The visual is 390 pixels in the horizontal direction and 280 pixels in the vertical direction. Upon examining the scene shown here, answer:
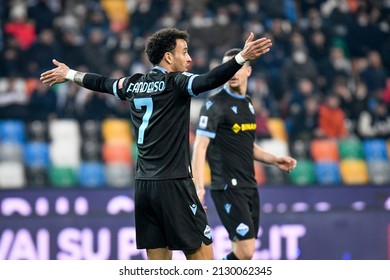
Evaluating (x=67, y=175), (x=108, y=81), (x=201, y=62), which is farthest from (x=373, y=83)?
(x=108, y=81)

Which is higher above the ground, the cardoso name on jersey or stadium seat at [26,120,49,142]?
stadium seat at [26,120,49,142]

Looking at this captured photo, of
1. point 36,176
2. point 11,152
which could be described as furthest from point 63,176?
point 11,152

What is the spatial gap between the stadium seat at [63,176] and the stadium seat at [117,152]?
47cm

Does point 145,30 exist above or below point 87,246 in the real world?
above

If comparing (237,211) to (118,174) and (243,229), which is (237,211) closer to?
(243,229)

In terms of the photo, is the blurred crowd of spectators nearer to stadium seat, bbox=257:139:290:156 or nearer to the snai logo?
stadium seat, bbox=257:139:290:156

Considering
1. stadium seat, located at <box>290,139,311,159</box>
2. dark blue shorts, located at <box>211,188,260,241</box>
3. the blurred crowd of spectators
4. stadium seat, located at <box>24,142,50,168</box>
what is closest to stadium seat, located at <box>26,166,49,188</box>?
stadium seat, located at <box>24,142,50,168</box>

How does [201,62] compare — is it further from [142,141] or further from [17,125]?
[142,141]

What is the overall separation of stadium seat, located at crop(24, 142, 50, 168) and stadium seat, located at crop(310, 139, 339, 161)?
133 inches

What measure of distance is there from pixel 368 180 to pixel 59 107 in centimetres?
432

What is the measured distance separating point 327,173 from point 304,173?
0.33 meters

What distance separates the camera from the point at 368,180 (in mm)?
11750

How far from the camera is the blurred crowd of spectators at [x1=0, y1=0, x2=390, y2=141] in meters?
12.8

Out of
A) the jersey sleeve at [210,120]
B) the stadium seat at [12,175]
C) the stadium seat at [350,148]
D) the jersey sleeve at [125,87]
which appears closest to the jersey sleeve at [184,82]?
the jersey sleeve at [125,87]
